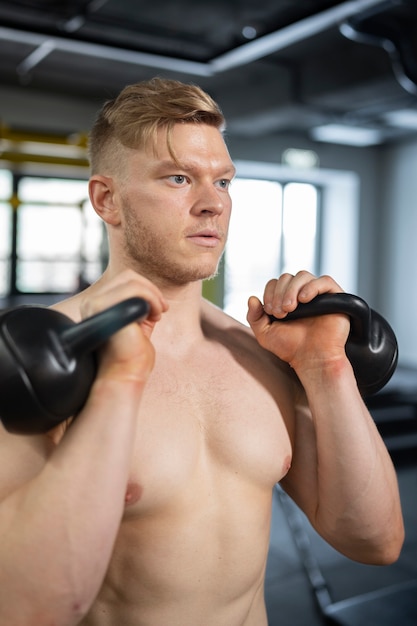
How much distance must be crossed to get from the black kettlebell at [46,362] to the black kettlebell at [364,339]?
428 millimetres

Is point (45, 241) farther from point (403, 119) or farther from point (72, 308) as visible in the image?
point (72, 308)

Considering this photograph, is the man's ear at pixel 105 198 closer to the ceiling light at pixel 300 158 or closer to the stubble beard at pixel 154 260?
the stubble beard at pixel 154 260

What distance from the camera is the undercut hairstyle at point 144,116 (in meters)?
1.22

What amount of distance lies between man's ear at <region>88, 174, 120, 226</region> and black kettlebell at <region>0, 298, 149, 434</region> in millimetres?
410

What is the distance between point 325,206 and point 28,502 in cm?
845

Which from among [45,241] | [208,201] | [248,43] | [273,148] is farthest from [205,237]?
[273,148]

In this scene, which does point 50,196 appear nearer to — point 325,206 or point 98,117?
point 325,206

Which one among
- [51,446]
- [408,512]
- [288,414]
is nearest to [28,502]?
[51,446]

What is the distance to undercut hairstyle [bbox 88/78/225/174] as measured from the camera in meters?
1.22

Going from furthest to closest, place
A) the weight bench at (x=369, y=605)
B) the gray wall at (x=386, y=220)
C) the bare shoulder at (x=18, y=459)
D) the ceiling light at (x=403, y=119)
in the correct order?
the gray wall at (x=386, y=220) < the ceiling light at (x=403, y=119) < the weight bench at (x=369, y=605) < the bare shoulder at (x=18, y=459)

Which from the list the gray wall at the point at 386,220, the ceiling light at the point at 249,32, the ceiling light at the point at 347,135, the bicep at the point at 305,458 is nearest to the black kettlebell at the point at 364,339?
the bicep at the point at 305,458

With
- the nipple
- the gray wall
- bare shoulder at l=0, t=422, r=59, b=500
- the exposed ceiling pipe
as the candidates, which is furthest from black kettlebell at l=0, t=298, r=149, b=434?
the gray wall

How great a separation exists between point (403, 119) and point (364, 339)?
635 centimetres

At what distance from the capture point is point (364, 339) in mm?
1284
